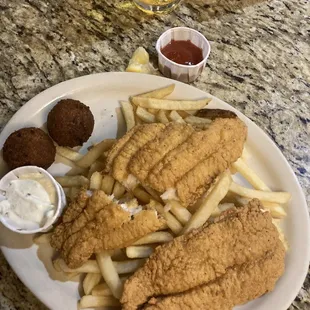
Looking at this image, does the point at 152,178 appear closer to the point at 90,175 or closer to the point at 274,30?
the point at 90,175

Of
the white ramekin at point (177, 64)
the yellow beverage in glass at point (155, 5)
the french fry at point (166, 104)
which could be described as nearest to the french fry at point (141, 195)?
the french fry at point (166, 104)

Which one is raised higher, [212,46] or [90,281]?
[212,46]

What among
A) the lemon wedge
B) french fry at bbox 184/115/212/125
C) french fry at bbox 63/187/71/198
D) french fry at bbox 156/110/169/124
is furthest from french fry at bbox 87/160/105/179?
the lemon wedge

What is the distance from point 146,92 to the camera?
7.56ft

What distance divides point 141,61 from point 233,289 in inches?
52.1

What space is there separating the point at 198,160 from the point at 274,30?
1.32 meters

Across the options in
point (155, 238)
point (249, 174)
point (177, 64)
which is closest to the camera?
point (155, 238)

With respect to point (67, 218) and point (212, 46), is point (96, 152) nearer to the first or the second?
point (67, 218)

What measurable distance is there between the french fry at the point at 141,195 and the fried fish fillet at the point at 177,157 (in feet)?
0.18

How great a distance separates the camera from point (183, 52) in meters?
2.49

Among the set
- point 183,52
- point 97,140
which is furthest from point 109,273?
point 183,52

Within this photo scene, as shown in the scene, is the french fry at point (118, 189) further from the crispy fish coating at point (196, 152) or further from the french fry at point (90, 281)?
the french fry at point (90, 281)

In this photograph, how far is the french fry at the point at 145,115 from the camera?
7.05 ft

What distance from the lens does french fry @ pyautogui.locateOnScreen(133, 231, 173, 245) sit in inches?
71.6
